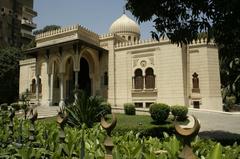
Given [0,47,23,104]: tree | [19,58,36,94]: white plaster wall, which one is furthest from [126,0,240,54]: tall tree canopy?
[0,47,23,104]: tree

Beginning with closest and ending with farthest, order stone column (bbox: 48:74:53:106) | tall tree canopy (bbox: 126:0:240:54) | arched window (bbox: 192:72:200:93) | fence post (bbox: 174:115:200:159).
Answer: fence post (bbox: 174:115:200:159), tall tree canopy (bbox: 126:0:240:54), arched window (bbox: 192:72:200:93), stone column (bbox: 48:74:53:106)

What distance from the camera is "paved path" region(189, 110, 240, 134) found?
16.6 meters

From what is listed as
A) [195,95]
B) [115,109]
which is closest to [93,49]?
[115,109]

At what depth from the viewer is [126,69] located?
2653 cm

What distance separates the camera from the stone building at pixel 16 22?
160 ft

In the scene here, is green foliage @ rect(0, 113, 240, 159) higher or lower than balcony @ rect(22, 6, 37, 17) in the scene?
lower

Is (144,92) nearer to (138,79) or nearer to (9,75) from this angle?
(138,79)

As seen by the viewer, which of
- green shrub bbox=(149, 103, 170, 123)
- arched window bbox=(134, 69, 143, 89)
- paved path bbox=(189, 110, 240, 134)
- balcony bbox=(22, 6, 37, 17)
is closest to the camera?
paved path bbox=(189, 110, 240, 134)

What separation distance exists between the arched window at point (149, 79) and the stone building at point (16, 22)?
30.6 m

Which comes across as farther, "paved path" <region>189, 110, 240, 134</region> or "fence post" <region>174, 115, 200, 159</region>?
"paved path" <region>189, 110, 240, 134</region>

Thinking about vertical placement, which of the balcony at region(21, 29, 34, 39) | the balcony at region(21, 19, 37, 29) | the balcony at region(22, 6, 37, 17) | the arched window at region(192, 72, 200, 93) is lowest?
the arched window at region(192, 72, 200, 93)

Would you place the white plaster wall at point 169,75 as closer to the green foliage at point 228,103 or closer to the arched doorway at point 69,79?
the green foliage at point 228,103

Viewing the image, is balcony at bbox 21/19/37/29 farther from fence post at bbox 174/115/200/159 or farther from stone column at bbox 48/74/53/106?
fence post at bbox 174/115/200/159

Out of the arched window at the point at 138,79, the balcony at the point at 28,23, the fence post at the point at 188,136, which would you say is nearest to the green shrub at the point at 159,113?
the arched window at the point at 138,79
